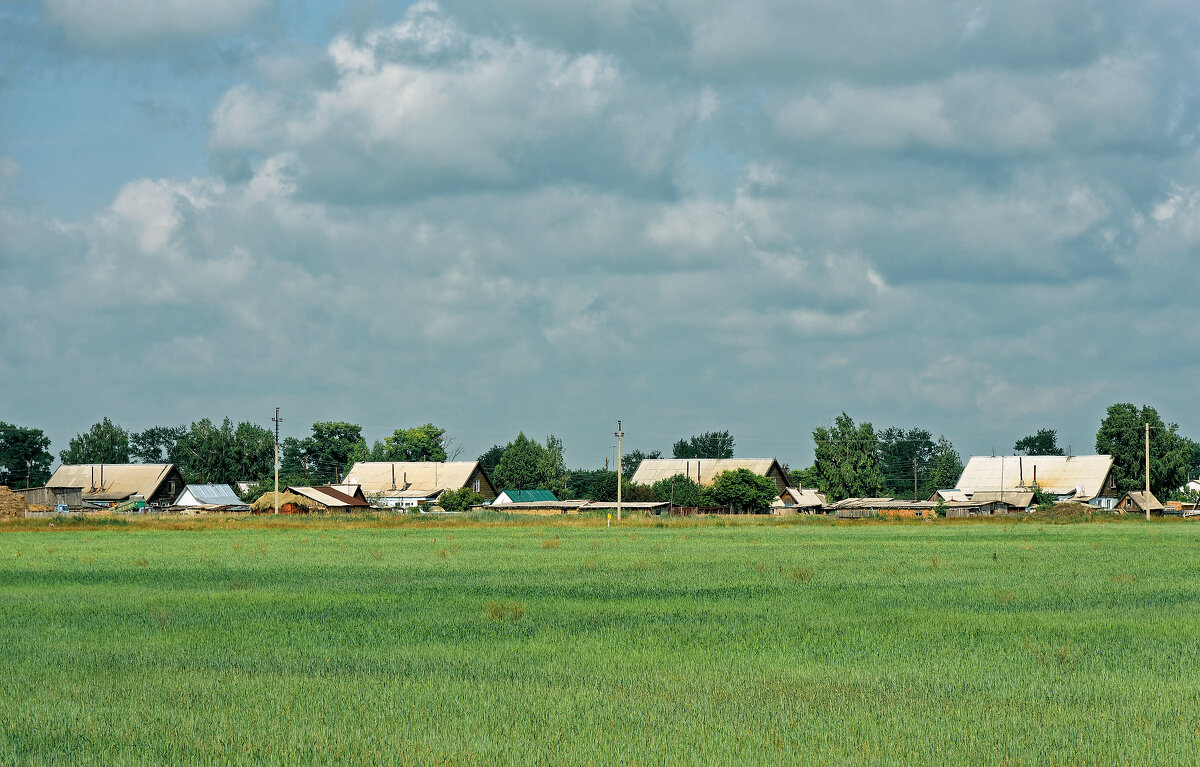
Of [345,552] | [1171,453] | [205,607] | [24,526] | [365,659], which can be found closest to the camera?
[365,659]

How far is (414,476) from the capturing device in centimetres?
15562

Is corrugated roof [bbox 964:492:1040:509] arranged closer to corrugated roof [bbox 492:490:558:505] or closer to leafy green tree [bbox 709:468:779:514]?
leafy green tree [bbox 709:468:779:514]

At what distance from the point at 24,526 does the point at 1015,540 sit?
60.0 m

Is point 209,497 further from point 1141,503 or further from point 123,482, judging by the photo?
point 1141,503

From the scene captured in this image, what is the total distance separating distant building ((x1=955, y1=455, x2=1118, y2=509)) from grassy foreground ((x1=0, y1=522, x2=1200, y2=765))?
373ft

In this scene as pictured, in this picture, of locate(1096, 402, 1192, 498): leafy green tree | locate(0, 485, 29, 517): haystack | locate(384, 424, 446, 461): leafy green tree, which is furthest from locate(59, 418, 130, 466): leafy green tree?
locate(1096, 402, 1192, 498): leafy green tree

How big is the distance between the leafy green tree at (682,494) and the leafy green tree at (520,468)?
41.1 meters

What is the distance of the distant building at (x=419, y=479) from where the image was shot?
5901 inches

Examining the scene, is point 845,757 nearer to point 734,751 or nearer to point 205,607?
point 734,751

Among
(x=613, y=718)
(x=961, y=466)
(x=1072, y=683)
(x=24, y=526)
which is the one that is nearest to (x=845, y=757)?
(x=613, y=718)

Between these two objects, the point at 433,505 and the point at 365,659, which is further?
the point at 433,505

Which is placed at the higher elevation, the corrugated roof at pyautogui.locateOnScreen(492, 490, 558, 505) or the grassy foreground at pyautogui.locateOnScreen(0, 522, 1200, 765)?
the grassy foreground at pyautogui.locateOnScreen(0, 522, 1200, 765)

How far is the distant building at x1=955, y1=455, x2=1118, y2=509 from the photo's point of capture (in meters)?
132

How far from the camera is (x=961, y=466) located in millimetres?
185375
